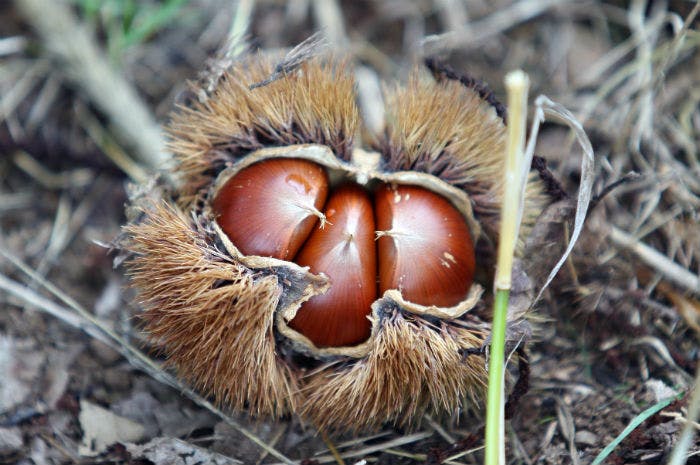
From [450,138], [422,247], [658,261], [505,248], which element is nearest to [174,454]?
[422,247]

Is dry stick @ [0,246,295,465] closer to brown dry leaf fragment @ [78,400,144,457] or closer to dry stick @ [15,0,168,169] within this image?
brown dry leaf fragment @ [78,400,144,457]

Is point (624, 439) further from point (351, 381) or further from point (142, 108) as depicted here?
point (142, 108)

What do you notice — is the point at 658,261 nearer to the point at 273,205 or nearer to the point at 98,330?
the point at 273,205

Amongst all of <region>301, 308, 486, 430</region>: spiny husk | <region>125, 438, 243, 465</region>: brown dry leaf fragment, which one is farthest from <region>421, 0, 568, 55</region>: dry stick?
<region>125, 438, 243, 465</region>: brown dry leaf fragment

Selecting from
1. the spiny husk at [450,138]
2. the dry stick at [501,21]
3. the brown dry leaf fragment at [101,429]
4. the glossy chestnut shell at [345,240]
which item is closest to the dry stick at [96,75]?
the glossy chestnut shell at [345,240]

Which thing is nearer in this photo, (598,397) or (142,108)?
(598,397)

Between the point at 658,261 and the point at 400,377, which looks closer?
the point at 400,377

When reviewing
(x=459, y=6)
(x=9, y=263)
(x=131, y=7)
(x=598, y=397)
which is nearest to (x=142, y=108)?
(x=131, y=7)
